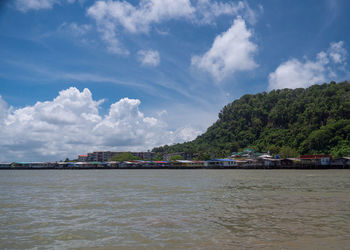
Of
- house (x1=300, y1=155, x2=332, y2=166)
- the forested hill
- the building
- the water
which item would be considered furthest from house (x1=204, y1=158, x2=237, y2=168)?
the water

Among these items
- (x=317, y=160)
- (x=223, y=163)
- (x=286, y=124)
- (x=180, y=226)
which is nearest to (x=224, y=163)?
(x=223, y=163)

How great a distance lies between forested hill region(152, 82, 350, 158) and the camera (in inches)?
3895

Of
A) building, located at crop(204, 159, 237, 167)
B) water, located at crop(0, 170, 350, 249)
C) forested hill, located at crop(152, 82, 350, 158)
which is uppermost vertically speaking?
forested hill, located at crop(152, 82, 350, 158)

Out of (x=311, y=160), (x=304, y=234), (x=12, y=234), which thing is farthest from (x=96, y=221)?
(x=311, y=160)

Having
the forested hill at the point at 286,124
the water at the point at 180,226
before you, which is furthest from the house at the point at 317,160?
the water at the point at 180,226

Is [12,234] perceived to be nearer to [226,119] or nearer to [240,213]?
[240,213]

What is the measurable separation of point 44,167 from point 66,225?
12525 cm

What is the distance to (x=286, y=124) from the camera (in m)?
138

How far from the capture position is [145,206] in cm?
1367

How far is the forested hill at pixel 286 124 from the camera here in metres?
98.9

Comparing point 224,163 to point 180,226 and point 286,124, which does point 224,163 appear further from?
point 180,226

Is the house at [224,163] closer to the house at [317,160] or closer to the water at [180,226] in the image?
the house at [317,160]

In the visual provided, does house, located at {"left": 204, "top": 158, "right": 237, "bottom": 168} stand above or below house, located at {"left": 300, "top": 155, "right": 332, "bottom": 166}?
below

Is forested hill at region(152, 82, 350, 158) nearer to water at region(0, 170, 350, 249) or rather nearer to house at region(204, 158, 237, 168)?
house at region(204, 158, 237, 168)
